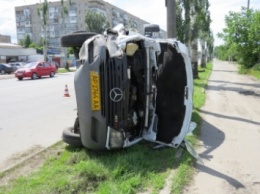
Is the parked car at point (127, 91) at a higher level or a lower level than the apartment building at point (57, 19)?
lower

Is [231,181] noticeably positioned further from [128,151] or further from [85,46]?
[85,46]

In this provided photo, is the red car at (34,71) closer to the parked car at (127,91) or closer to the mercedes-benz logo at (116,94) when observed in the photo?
the parked car at (127,91)

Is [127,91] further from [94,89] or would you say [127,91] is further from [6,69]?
[6,69]

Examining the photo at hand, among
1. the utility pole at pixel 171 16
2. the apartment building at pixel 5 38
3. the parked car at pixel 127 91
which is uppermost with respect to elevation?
the apartment building at pixel 5 38

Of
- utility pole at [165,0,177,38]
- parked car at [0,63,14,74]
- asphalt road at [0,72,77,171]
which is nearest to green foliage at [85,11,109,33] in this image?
parked car at [0,63,14,74]

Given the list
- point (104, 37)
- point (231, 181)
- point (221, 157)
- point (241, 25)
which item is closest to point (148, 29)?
point (104, 37)

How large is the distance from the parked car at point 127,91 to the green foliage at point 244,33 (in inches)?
824

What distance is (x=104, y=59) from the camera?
15.1 ft

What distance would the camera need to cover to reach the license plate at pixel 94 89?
14.9 ft

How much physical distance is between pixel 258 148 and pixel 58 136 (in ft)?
12.5

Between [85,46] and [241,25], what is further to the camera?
[241,25]

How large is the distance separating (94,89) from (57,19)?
85.9 m

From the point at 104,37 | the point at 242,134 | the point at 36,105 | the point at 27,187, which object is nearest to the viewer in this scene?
the point at 27,187

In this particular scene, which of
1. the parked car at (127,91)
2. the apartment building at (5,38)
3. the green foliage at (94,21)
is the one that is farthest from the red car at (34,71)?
the apartment building at (5,38)
